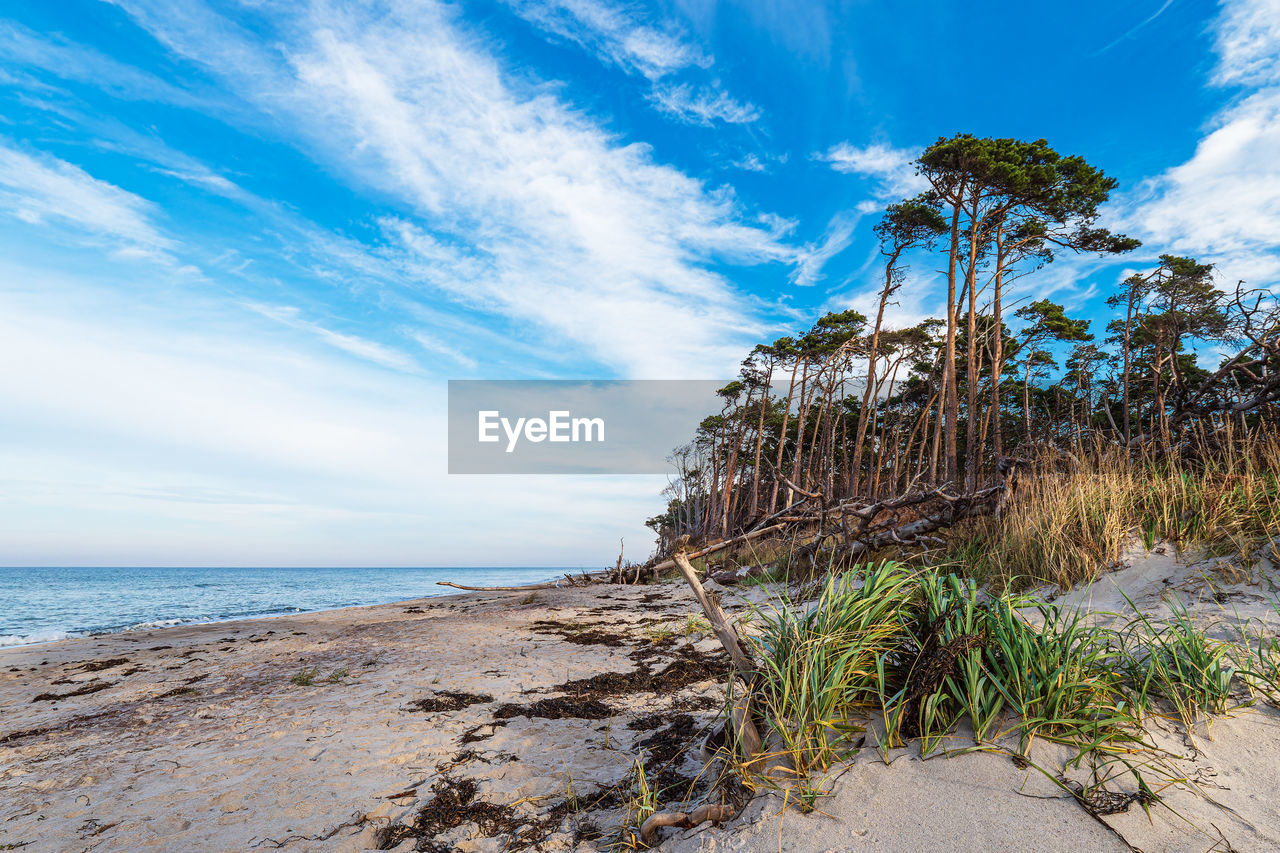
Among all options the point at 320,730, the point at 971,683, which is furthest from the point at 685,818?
the point at 320,730

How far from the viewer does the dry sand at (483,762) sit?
2.18 meters

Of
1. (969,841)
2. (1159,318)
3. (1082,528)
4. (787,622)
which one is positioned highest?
(1159,318)

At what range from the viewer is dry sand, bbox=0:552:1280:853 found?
218 cm

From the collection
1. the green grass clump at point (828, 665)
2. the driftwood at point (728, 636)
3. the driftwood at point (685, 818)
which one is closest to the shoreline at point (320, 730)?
the driftwood at point (685, 818)

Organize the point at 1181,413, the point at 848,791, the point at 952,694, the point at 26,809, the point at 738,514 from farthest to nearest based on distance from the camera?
the point at 738,514, the point at 1181,413, the point at 26,809, the point at 952,694, the point at 848,791

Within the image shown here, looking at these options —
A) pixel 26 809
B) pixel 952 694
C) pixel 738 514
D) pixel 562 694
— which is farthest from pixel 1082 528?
pixel 738 514

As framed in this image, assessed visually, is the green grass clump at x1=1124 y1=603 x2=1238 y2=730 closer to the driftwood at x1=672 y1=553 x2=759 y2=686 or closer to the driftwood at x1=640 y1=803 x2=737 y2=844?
the driftwood at x1=672 y1=553 x2=759 y2=686

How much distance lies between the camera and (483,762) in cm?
365

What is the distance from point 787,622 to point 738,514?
33299mm

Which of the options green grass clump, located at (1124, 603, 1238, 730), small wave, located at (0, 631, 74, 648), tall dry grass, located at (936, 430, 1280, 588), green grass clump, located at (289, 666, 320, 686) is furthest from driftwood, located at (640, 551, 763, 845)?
small wave, located at (0, 631, 74, 648)

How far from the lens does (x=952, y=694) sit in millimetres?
2629

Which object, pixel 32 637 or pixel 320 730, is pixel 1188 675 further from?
pixel 32 637

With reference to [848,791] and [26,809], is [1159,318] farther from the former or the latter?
[26,809]

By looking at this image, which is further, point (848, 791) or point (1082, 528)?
point (1082, 528)
